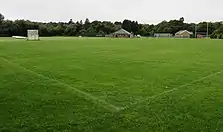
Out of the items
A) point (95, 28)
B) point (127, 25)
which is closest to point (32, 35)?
point (95, 28)

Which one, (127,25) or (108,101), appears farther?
(127,25)

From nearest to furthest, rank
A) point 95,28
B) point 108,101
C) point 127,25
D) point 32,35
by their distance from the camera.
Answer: point 108,101, point 32,35, point 95,28, point 127,25

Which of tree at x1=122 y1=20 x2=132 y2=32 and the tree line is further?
tree at x1=122 y1=20 x2=132 y2=32

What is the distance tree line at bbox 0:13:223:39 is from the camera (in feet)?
309

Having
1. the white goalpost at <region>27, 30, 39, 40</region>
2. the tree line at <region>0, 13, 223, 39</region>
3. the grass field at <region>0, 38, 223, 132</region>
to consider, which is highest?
the tree line at <region>0, 13, 223, 39</region>

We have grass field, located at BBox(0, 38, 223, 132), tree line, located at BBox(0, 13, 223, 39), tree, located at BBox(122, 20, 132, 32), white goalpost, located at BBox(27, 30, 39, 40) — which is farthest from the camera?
tree, located at BBox(122, 20, 132, 32)

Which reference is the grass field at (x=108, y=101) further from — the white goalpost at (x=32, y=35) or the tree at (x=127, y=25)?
the tree at (x=127, y=25)

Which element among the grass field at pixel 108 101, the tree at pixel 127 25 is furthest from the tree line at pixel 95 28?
the grass field at pixel 108 101

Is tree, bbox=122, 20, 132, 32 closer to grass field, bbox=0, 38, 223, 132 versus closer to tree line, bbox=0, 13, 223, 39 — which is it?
tree line, bbox=0, 13, 223, 39

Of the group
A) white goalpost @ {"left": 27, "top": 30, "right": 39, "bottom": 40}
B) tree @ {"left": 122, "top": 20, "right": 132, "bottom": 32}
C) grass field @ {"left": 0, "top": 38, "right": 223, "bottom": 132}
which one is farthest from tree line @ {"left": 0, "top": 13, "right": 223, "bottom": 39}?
grass field @ {"left": 0, "top": 38, "right": 223, "bottom": 132}

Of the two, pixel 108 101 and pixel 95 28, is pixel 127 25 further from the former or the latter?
pixel 108 101

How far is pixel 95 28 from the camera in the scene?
118 metres

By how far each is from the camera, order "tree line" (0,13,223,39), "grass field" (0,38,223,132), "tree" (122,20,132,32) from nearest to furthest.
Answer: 1. "grass field" (0,38,223,132)
2. "tree line" (0,13,223,39)
3. "tree" (122,20,132,32)

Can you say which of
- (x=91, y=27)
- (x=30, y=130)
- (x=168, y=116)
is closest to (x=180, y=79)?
(x=168, y=116)
